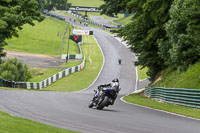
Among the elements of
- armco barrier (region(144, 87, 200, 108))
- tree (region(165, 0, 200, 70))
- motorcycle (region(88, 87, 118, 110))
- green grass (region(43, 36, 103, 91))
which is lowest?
green grass (region(43, 36, 103, 91))

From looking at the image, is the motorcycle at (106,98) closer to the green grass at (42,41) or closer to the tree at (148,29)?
the tree at (148,29)

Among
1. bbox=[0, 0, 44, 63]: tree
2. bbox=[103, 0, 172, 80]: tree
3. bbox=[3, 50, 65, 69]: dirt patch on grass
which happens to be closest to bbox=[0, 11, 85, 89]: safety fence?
bbox=[3, 50, 65, 69]: dirt patch on grass

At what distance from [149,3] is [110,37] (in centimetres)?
9111

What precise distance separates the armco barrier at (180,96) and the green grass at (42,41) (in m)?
67.6

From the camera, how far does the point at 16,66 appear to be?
186 ft

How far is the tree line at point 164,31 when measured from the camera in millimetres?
24992

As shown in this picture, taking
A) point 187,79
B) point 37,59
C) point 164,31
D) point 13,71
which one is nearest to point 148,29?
point 164,31

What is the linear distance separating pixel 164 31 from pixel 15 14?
39.0 feet

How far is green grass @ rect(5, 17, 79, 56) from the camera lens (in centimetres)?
9695

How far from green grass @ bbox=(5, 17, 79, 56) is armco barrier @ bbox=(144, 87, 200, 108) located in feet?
222

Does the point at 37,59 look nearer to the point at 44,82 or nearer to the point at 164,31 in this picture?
the point at 44,82

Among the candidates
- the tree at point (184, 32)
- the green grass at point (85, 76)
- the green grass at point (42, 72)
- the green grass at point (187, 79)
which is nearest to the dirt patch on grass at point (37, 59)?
the green grass at point (42, 72)

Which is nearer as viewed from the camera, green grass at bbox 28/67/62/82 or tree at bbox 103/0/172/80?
tree at bbox 103/0/172/80

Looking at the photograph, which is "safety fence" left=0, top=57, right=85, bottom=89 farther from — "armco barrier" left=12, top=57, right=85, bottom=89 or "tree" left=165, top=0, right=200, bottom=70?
"tree" left=165, top=0, right=200, bottom=70
